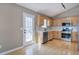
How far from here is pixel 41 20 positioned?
3.43 metres

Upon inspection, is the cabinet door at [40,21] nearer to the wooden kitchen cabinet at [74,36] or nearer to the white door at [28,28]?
the white door at [28,28]

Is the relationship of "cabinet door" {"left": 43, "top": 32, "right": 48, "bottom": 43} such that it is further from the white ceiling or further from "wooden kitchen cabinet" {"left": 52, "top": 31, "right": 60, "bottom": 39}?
the white ceiling

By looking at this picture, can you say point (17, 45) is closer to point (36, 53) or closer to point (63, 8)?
point (36, 53)

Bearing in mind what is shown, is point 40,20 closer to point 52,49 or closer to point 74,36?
point 52,49

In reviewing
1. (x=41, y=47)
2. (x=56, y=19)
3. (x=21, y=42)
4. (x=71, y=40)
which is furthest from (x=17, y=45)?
(x=71, y=40)

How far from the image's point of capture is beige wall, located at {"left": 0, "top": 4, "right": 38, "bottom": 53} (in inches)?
127

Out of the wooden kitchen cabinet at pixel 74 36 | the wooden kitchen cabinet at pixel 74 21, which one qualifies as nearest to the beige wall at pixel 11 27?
the wooden kitchen cabinet at pixel 74 21

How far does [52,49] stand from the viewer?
11.2 feet

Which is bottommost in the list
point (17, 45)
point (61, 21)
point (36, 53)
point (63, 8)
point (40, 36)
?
point (36, 53)

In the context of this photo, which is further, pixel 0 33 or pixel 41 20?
pixel 41 20

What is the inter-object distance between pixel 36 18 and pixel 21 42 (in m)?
0.86

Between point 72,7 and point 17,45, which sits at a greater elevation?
point 72,7

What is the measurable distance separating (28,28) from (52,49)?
3.21 ft

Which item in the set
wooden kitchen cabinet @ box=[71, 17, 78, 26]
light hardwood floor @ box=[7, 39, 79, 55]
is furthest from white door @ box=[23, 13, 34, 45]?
wooden kitchen cabinet @ box=[71, 17, 78, 26]
